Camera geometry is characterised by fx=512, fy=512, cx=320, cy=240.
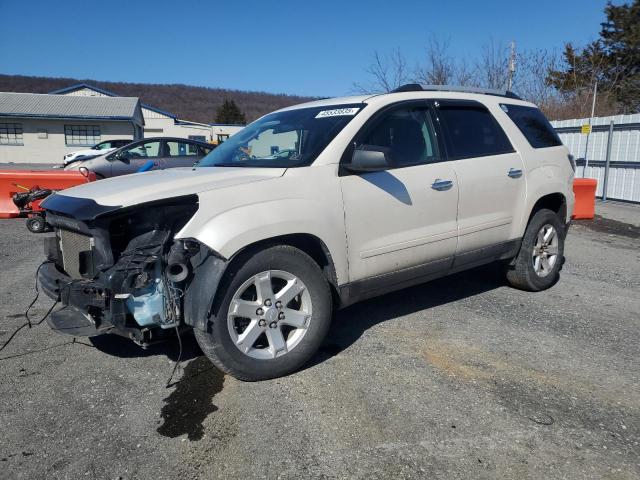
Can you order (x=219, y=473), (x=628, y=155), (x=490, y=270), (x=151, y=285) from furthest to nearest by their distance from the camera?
(x=628, y=155) → (x=490, y=270) → (x=151, y=285) → (x=219, y=473)

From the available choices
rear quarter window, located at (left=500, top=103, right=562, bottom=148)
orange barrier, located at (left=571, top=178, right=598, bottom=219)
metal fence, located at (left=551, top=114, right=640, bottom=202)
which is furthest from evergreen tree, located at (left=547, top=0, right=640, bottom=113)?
rear quarter window, located at (left=500, top=103, right=562, bottom=148)

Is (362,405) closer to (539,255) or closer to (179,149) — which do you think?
(539,255)

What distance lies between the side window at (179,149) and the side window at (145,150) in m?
0.25

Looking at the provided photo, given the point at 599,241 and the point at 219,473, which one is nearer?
the point at 219,473

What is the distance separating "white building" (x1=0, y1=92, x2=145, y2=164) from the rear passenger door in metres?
39.0

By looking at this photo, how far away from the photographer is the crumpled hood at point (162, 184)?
3092 millimetres

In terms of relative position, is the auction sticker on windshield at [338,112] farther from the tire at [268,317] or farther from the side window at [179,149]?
the side window at [179,149]

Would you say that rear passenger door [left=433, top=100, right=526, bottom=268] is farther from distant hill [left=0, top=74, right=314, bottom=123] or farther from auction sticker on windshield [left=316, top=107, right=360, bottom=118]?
distant hill [left=0, top=74, right=314, bottom=123]

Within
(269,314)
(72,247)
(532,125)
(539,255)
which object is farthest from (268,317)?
(532,125)

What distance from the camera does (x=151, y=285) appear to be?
10.0 ft

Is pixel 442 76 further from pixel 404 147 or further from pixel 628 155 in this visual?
pixel 404 147

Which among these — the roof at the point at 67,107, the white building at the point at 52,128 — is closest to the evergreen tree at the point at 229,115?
the roof at the point at 67,107

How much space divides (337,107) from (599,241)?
6.42 metres

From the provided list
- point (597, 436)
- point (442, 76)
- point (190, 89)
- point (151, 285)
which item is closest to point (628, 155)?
point (442, 76)
